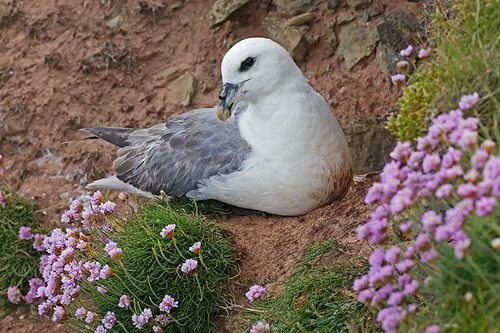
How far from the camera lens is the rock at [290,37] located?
5281 millimetres

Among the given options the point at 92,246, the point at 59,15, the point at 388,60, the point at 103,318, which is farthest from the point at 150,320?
the point at 59,15

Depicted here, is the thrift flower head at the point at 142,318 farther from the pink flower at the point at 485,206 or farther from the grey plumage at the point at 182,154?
the pink flower at the point at 485,206

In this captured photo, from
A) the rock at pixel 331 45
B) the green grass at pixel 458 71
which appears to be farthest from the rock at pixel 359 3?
the green grass at pixel 458 71

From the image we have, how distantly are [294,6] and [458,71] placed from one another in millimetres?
2693

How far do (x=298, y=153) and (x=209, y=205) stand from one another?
24.3 inches

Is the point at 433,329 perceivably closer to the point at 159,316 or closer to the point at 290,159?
the point at 159,316

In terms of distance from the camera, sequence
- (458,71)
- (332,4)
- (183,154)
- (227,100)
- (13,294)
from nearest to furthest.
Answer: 1. (458,71)
2. (227,100)
3. (183,154)
4. (13,294)
5. (332,4)

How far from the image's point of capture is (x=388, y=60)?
4.94m

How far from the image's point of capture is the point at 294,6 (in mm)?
5305

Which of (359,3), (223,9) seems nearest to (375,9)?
(359,3)

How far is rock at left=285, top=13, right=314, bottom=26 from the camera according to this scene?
5277 millimetres

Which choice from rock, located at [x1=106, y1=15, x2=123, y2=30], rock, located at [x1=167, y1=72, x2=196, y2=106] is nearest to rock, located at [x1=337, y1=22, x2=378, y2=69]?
rock, located at [x1=167, y1=72, x2=196, y2=106]

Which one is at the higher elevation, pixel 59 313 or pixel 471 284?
pixel 471 284

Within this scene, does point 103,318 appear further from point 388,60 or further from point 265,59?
point 388,60
